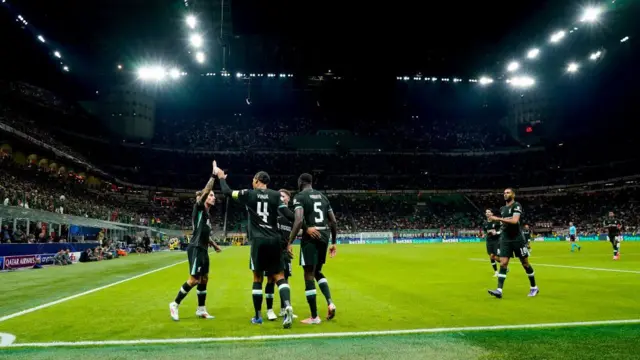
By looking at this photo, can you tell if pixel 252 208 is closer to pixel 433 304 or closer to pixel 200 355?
pixel 200 355

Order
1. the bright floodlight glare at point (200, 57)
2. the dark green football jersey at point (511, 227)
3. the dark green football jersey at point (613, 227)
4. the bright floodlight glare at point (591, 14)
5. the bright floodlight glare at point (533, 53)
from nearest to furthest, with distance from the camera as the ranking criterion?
the dark green football jersey at point (511, 227)
the dark green football jersey at point (613, 227)
the bright floodlight glare at point (591, 14)
the bright floodlight glare at point (533, 53)
the bright floodlight glare at point (200, 57)

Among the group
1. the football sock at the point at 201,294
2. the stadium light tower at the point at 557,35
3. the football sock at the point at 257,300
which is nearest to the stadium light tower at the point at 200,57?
the stadium light tower at the point at 557,35

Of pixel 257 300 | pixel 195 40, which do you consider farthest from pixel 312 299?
pixel 195 40

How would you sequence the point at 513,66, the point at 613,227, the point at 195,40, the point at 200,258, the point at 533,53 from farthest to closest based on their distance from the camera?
the point at 513,66, the point at 533,53, the point at 195,40, the point at 613,227, the point at 200,258

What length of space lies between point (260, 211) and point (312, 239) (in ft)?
3.31

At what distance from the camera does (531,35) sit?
105 ft

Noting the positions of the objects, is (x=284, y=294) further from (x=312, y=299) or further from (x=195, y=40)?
(x=195, y=40)

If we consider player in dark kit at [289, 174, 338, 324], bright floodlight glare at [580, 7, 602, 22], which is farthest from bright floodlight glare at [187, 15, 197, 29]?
bright floodlight glare at [580, 7, 602, 22]

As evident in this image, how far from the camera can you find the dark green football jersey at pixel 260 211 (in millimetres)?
6672

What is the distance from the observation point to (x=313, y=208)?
7105 mm

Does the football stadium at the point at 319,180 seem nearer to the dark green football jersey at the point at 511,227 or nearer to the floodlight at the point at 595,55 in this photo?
the dark green football jersey at the point at 511,227

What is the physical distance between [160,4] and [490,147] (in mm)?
66733

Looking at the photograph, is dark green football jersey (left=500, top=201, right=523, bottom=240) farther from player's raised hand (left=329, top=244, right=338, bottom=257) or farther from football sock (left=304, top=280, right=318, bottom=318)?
football sock (left=304, top=280, right=318, bottom=318)

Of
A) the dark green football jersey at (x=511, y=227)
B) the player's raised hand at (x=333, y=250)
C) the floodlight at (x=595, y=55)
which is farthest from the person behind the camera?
the floodlight at (x=595, y=55)
